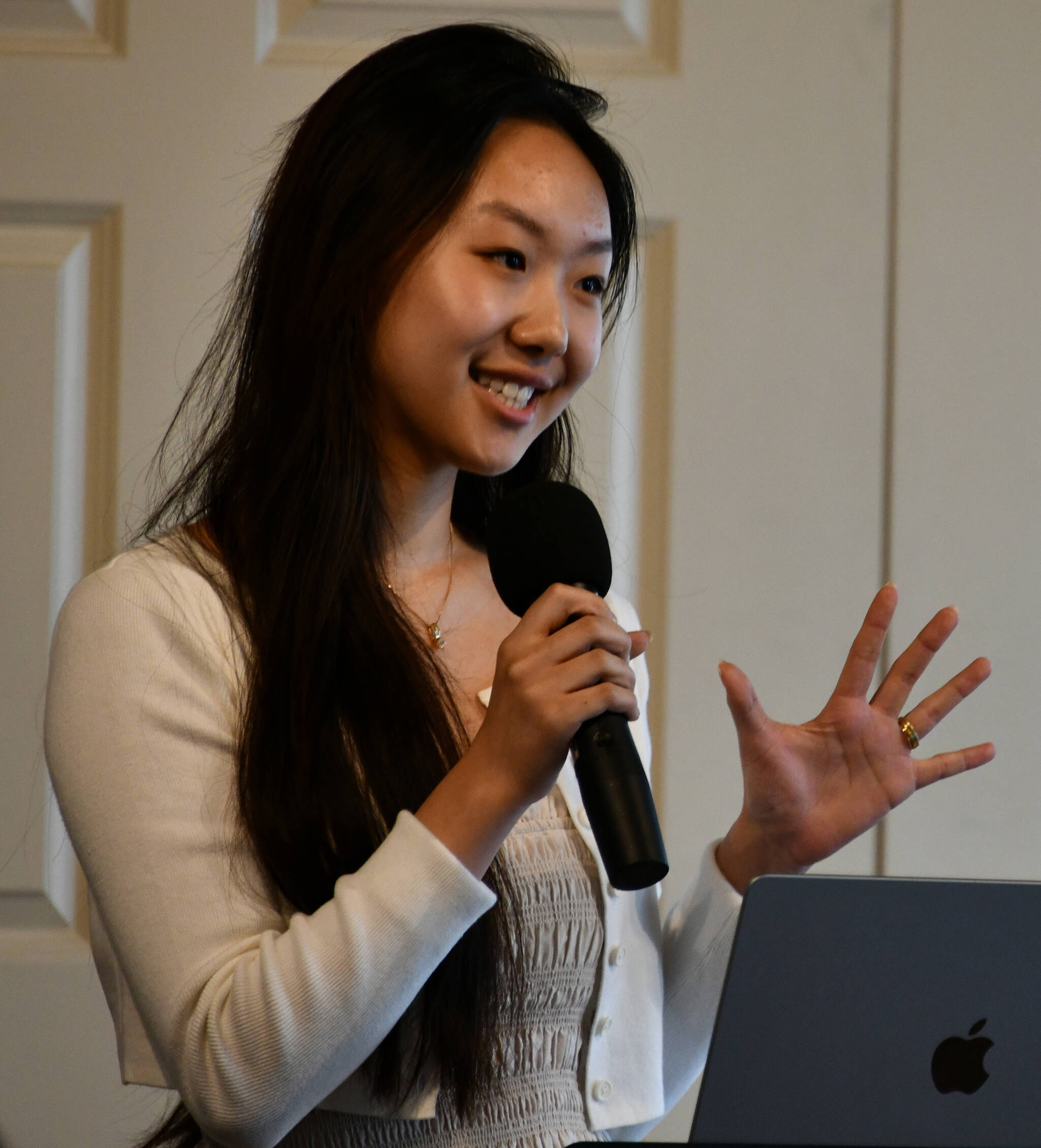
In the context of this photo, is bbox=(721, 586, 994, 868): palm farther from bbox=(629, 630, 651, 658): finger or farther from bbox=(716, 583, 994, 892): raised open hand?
bbox=(629, 630, 651, 658): finger

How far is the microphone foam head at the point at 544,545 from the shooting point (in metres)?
0.84

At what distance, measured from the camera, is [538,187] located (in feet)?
3.39

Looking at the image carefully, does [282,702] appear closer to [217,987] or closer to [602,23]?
[217,987]

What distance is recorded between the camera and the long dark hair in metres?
0.92

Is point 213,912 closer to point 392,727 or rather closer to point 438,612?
point 392,727

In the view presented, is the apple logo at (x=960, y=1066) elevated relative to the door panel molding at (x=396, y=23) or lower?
lower

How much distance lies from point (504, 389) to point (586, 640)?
34 cm

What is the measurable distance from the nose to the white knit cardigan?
0.94ft

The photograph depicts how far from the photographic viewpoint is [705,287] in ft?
4.99

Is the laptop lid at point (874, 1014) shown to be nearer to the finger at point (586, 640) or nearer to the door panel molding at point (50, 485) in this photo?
the finger at point (586, 640)

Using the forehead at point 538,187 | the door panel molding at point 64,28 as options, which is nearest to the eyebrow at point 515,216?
the forehead at point 538,187

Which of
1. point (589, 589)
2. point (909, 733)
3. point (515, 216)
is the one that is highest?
point (515, 216)

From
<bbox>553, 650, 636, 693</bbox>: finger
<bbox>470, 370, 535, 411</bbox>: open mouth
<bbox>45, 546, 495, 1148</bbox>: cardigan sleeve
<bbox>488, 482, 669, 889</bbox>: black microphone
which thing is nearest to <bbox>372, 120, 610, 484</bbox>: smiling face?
<bbox>470, 370, 535, 411</bbox>: open mouth

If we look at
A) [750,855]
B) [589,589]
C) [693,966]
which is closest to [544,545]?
[589,589]
